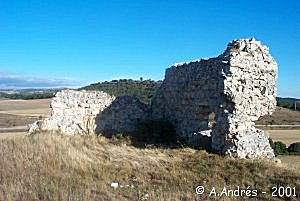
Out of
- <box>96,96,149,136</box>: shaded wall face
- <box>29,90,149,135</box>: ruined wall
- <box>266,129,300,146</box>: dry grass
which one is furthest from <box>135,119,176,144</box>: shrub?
<box>266,129,300,146</box>: dry grass

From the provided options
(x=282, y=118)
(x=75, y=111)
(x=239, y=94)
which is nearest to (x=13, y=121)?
(x=75, y=111)

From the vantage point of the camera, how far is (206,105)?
543 inches

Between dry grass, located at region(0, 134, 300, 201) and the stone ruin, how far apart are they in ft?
3.93

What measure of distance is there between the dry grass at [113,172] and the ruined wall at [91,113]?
2.81 metres

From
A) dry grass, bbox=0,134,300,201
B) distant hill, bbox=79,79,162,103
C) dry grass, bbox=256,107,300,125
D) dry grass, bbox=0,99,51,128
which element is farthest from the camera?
dry grass, bbox=256,107,300,125

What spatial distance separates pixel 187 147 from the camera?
13.3 metres

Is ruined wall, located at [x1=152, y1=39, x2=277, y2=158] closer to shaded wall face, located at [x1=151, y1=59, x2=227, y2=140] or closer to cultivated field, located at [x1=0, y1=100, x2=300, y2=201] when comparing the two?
shaded wall face, located at [x1=151, y1=59, x2=227, y2=140]

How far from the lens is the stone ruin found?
12.2 m

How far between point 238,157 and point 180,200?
186 inches

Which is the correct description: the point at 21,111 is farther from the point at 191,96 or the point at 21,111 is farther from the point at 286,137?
the point at 191,96

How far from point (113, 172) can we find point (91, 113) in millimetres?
6607

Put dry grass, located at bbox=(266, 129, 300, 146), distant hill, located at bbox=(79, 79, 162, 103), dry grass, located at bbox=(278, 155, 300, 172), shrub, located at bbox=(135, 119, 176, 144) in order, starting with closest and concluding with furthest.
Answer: dry grass, located at bbox=(278, 155, 300, 172) < shrub, located at bbox=(135, 119, 176, 144) < dry grass, located at bbox=(266, 129, 300, 146) < distant hill, located at bbox=(79, 79, 162, 103)

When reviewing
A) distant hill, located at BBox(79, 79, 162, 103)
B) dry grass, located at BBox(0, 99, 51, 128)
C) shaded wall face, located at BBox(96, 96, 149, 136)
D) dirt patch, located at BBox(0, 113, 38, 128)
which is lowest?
dirt patch, located at BBox(0, 113, 38, 128)

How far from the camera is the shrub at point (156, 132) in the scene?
15.6m
